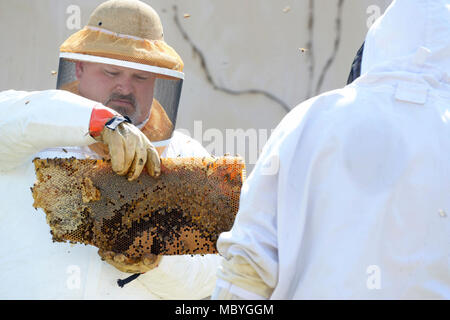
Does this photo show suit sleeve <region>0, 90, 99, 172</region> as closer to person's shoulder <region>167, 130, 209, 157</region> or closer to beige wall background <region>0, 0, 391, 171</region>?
person's shoulder <region>167, 130, 209, 157</region>

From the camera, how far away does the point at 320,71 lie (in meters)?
4.40

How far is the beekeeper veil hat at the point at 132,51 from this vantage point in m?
2.38

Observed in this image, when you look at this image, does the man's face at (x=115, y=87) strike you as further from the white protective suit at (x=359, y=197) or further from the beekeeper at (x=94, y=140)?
the white protective suit at (x=359, y=197)

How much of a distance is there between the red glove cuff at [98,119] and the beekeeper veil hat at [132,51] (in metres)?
0.55

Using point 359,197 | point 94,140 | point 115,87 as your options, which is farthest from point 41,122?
point 359,197

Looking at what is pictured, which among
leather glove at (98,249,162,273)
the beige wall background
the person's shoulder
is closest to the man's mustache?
the person's shoulder

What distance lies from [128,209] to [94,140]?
9.0 inches

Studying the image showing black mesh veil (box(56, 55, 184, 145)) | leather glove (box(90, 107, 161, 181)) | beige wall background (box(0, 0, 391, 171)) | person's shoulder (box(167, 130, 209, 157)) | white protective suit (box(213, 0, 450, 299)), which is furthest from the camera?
beige wall background (box(0, 0, 391, 171))

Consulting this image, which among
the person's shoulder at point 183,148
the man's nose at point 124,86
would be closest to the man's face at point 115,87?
the man's nose at point 124,86

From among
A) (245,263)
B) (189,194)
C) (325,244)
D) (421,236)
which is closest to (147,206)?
(189,194)

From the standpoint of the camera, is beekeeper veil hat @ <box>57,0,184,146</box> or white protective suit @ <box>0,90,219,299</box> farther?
beekeeper veil hat @ <box>57,0,184,146</box>

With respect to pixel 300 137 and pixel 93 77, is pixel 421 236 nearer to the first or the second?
pixel 300 137

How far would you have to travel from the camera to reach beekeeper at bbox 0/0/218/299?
6.02 feet

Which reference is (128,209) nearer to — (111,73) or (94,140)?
(94,140)
